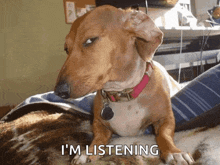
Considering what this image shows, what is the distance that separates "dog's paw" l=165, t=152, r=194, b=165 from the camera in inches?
21.0

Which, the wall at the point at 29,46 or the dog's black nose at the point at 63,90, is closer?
the dog's black nose at the point at 63,90

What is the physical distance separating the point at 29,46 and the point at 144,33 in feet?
8.09

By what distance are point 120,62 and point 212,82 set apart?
46cm

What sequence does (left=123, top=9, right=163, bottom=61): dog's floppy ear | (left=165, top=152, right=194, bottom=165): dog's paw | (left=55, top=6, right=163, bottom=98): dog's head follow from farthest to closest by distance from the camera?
(left=123, top=9, right=163, bottom=61): dog's floppy ear → (left=55, top=6, right=163, bottom=98): dog's head → (left=165, top=152, right=194, bottom=165): dog's paw

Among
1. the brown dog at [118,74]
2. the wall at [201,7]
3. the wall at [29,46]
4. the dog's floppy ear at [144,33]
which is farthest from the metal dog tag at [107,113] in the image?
the wall at [201,7]

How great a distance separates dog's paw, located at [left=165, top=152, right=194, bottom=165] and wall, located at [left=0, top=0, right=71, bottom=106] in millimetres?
2578

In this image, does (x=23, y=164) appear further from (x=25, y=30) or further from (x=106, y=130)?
(x=25, y=30)

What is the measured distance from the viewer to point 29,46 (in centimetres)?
283

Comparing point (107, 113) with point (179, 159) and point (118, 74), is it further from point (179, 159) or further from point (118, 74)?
point (179, 159)

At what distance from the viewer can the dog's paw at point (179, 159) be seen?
1.75 ft

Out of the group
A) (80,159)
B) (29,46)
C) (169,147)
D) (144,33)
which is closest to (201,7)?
(29,46)

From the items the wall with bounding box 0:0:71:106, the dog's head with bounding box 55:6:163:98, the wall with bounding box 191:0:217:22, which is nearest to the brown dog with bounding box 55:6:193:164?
the dog's head with bounding box 55:6:163:98
